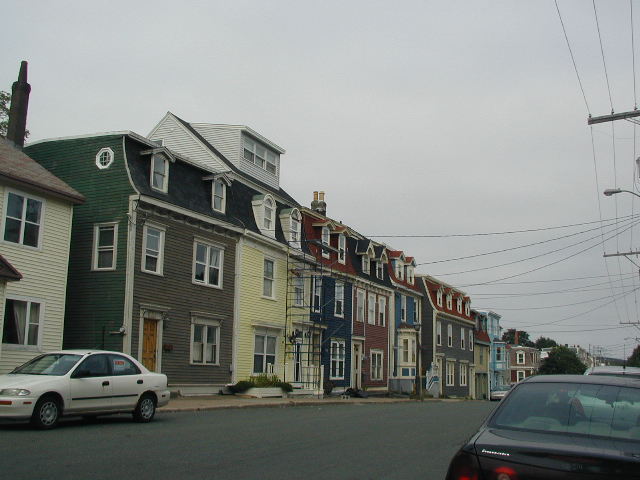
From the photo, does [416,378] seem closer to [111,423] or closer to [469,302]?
[469,302]

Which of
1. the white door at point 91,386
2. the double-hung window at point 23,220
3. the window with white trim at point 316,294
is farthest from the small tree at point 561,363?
the white door at point 91,386

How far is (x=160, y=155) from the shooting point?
25906 mm

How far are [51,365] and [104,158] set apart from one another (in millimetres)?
11962

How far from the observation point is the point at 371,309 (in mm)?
43125

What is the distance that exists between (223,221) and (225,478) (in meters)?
19.8

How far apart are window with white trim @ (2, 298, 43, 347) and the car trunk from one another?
1875 cm

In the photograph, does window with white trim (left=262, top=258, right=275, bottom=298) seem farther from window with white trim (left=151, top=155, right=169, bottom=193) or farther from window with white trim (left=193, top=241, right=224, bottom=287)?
window with white trim (left=151, top=155, right=169, bottom=193)

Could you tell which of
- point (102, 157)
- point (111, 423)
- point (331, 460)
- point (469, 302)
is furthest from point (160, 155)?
point (469, 302)

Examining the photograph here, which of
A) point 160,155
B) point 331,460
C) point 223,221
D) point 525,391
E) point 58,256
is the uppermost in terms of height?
point 160,155

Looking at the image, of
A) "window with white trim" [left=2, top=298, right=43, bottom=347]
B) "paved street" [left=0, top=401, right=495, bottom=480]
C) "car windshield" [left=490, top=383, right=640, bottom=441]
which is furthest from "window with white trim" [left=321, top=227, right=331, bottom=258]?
"car windshield" [left=490, top=383, right=640, bottom=441]

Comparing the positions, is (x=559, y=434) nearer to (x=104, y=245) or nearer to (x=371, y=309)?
(x=104, y=245)

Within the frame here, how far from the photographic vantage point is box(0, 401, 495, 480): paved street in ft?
30.7

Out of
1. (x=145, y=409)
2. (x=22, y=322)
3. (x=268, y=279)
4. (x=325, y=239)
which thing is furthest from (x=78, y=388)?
(x=325, y=239)

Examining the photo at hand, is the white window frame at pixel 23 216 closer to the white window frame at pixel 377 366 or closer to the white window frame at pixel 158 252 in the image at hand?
the white window frame at pixel 158 252
